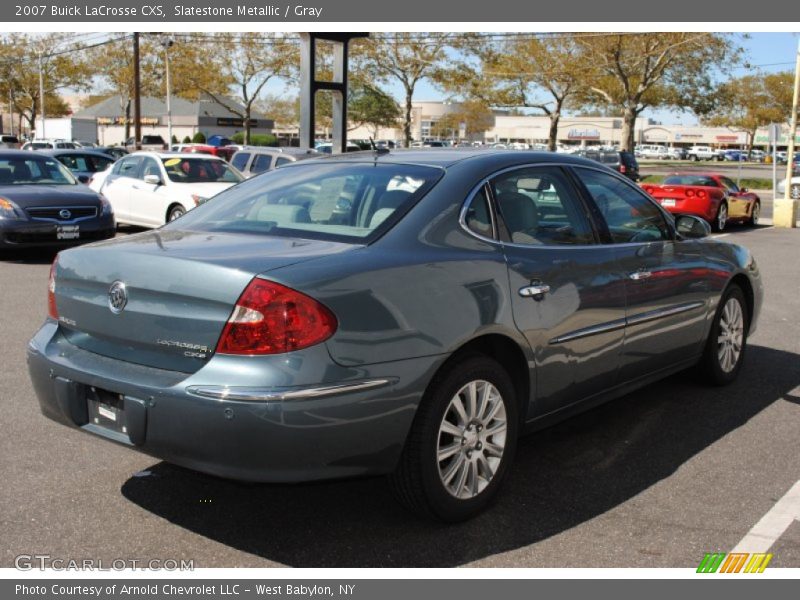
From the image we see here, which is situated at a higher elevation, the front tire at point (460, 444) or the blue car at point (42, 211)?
the blue car at point (42, 211)

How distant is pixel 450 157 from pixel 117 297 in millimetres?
1806

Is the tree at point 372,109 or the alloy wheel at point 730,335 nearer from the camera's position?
the alloy wheel at point 730,335

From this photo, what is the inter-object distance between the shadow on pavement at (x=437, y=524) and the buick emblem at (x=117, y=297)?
935mm

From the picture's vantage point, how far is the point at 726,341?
239 inches

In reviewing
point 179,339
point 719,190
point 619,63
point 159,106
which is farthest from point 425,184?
point 159,106

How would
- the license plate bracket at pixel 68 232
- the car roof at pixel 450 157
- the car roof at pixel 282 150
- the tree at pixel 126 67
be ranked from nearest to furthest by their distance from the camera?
the car roof at pixel 450 157 < the license plate bracket at pixel 68 232 < the car roof at pixel 282 150 < the tree at pixel 126 67

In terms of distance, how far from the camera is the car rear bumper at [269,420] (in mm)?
3174

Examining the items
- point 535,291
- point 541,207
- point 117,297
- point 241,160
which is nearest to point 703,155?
point 241,160

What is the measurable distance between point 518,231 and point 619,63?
4441cm

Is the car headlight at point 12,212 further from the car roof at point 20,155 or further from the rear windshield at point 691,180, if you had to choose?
the rear windshield at point 691,180

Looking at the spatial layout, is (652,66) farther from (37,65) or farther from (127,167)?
(37,65)

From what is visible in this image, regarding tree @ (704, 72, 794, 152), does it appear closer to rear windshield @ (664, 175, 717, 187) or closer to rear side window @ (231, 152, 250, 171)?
rear windshield @ (664, 175, 717, 187)

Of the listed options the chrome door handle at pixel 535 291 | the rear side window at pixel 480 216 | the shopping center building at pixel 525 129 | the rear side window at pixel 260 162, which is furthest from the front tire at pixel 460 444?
the shopping center building at pixel 525 129

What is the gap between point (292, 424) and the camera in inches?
125
